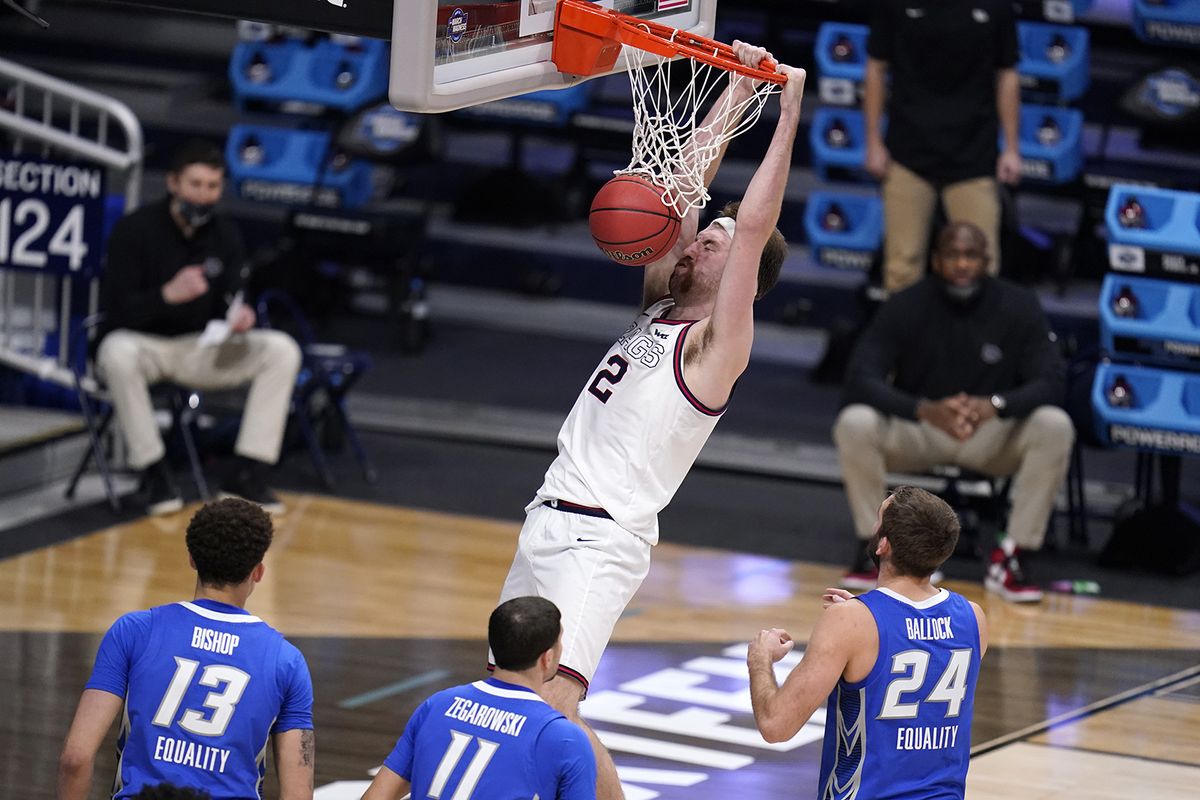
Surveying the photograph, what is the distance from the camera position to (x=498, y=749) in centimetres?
371

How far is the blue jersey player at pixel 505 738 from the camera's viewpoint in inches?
145

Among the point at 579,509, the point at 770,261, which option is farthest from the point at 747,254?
the point at 579,509

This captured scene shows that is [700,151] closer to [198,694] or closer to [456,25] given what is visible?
[456,25]

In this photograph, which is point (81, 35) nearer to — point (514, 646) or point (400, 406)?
point (400, 406)

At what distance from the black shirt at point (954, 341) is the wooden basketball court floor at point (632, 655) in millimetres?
859

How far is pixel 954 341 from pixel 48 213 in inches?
157

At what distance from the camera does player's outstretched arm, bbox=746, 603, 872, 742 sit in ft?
13.6

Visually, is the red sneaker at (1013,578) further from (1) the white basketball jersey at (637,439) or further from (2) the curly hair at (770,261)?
(1) the white basketball jersey at (637,439)

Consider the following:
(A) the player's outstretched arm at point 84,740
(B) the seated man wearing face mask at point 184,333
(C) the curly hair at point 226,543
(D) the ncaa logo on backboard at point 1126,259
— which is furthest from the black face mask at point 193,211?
(A) the player's outstretched arm at point 84,740

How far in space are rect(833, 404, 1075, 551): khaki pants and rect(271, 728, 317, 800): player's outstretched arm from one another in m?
4.26

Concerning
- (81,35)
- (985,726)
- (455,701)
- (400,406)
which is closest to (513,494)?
(400,406)

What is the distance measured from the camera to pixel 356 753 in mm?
5863

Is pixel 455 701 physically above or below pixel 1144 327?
below

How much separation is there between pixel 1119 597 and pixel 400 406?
13.0ft
